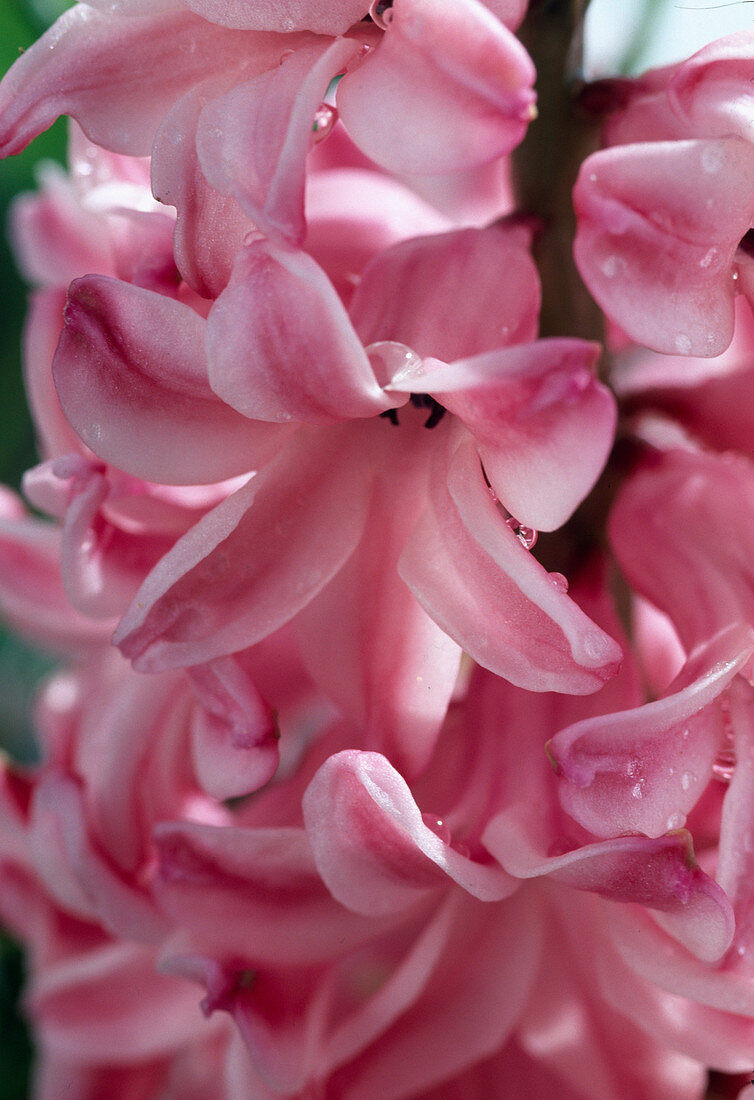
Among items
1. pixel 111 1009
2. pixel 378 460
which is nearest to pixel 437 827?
pixel 378 460

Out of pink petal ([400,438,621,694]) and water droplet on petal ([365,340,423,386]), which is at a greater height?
water droplet on petal ([365,340,423,386])

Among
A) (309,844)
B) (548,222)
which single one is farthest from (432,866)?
(548,222)

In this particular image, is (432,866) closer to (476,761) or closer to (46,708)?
(476,761)

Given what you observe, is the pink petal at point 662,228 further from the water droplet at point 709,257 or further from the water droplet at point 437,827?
the water droplet at point 437,827

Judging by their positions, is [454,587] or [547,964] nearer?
[454,587]

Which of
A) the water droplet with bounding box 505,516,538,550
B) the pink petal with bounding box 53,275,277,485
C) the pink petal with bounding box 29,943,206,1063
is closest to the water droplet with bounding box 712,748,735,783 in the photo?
the water droplet with bounding box 505,516,538,550

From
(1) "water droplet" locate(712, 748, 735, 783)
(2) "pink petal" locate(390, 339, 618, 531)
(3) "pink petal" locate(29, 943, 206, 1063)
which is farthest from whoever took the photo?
(3) "pink petal" locate(29, 943, 206, 1063)

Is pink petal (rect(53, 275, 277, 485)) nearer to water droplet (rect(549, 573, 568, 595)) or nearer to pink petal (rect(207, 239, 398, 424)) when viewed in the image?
pink petal (rect(207, 239, 398, 424))
